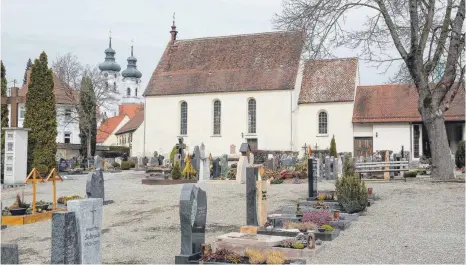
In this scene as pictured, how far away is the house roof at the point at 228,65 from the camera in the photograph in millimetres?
39250

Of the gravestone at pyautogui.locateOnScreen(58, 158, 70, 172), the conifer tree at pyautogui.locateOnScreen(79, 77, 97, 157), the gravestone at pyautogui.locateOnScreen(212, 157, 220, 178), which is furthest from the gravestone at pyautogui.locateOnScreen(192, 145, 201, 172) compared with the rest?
the conifer tree at pyautogui.locateOnScreen(79, 77, 97, 157)

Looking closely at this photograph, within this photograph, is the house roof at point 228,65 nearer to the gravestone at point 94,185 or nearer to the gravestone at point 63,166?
the gravestone at point 63,166

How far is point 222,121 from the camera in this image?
4031cm

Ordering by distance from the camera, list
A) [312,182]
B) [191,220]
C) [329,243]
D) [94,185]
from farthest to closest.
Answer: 1. [312,182]
2. [94,185]
3. [329,243]
4. [191,220]

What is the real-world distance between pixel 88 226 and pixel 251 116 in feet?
109

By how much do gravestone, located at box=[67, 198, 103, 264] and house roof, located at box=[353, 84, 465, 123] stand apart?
30.9 m

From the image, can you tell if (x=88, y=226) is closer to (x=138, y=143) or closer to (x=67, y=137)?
(x=138, y=143)

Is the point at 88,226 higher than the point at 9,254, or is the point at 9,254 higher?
the point at 88,226

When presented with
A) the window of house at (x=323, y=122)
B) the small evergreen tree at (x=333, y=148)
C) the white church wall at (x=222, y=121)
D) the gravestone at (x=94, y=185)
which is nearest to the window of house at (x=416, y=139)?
the small evergreen tree at (x=333, y=148)

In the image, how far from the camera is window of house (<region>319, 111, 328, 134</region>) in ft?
126

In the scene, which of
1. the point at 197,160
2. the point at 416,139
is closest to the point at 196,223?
the point at 197,160

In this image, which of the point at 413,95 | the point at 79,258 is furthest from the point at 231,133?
the point at 79,258

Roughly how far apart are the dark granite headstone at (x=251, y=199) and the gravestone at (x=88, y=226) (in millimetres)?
4515

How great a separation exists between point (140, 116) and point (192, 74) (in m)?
17.7
